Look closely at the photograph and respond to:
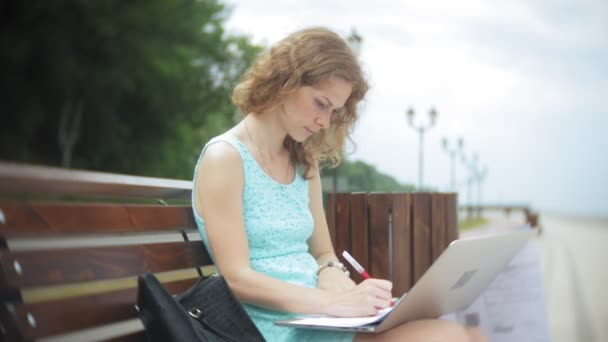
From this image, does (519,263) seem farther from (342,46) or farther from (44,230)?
(44,230)

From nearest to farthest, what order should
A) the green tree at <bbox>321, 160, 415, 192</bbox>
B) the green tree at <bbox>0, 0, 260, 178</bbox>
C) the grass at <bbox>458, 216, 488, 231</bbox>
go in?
the green tree at <bbox>321, 160, 415, 192</bbox>, the green tree at <bbox>0, 0, 260, 178</bbox>, the grass at <bbox>458, 216, 488, 231</bbox>

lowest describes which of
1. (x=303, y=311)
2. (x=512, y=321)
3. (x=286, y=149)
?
(x=512, y=321)

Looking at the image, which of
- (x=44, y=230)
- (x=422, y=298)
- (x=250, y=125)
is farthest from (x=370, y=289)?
(x=44, y=230)

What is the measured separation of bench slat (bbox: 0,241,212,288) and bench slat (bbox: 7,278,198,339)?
0.18ft

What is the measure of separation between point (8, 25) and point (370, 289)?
20970mm

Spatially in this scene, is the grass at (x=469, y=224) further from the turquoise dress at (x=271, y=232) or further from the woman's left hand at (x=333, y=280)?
the turquoise dress at (x=271, y=232)

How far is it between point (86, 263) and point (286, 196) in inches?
36.3

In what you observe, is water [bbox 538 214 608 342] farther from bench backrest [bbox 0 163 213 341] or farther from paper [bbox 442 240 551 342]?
bench backrest [bbox 0 163 213 341]

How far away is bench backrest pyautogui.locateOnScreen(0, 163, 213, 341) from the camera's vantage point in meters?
1.62

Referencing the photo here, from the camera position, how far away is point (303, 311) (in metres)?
2.24

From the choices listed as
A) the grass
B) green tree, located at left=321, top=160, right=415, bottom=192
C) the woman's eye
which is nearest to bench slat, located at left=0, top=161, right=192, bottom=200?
the woman's eye

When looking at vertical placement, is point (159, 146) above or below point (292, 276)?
above

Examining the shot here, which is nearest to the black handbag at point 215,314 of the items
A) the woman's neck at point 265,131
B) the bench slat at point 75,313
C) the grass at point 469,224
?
the bench slat at point 75,313

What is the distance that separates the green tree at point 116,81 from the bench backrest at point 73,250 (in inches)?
779
